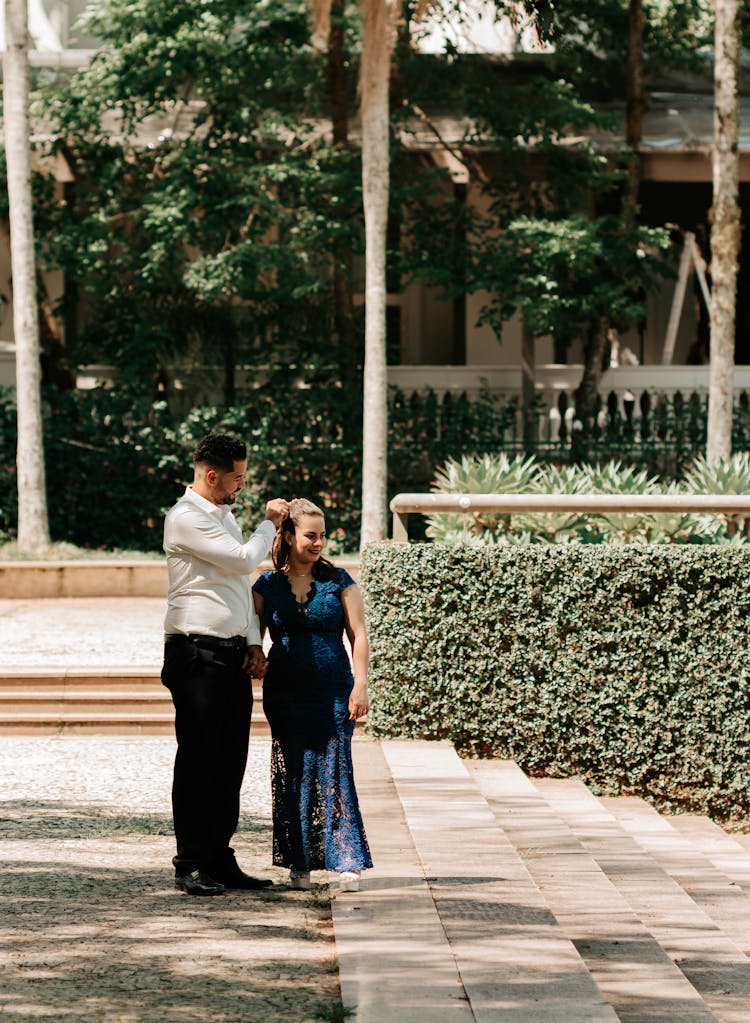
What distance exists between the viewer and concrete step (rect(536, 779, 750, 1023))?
5.42 meters

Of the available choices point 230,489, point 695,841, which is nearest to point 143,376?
point 695,841

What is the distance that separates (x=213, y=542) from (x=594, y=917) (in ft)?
6.93

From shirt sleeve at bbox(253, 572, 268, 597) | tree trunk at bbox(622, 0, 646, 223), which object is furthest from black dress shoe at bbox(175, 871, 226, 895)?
tree trunk at bbox(622, 0, 646, 223)

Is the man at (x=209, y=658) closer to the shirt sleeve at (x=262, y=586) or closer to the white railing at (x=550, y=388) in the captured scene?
the shirt sleeve at (x=262, y=586)

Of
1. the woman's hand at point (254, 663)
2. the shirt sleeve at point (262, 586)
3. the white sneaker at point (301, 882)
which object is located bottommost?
the white sneaker at point (301, 882)

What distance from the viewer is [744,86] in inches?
850

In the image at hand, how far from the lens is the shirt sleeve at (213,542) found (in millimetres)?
5785

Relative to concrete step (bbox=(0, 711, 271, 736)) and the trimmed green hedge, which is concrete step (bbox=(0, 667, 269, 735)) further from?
the trimmed green hedge

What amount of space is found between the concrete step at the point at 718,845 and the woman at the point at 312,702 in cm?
276

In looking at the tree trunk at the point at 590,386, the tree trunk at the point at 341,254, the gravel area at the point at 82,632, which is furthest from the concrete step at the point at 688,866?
the tree trunk at the point at 341,254

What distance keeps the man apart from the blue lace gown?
127 millimetres

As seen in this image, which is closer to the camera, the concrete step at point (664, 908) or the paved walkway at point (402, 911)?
the paved walkway at point (402, 911)

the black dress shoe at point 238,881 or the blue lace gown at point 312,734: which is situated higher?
the blue lace gown at point 312,734

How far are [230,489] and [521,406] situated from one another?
1396 centimetres
